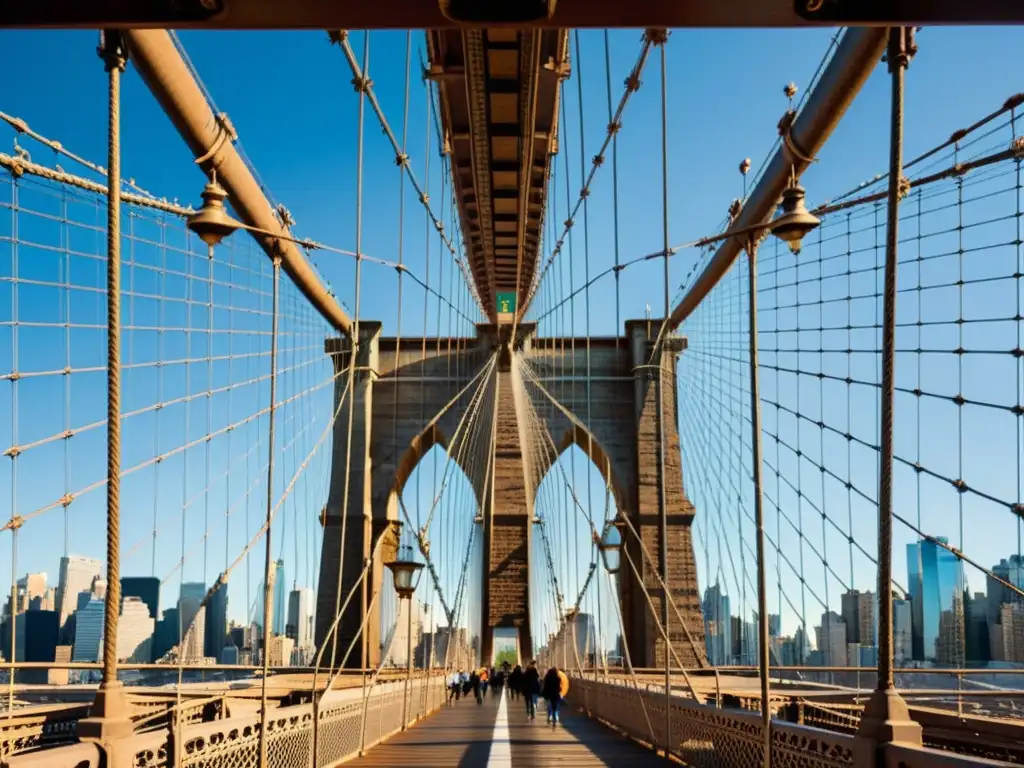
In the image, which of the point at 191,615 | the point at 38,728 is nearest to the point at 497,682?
the point at 191,615

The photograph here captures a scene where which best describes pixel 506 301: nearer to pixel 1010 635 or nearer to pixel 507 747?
pixel 507 747

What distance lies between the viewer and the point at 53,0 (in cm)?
290

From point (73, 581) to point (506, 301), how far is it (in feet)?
46.3

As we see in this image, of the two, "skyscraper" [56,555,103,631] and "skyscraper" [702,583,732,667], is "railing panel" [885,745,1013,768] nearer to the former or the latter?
"skyscraper" [56,555,103,631]

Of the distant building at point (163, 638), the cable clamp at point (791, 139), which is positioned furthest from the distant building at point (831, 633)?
the distant building at point (163, 638)

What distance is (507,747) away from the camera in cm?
1046

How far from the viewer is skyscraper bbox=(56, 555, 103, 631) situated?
1268 centimetres

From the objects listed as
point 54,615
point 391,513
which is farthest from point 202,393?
point 391,513

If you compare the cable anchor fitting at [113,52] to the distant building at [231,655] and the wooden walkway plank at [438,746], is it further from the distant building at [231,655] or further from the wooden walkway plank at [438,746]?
the distant building at [231,655]

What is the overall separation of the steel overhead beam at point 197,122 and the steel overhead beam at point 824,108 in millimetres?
4321

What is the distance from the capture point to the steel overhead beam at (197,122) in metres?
7.58

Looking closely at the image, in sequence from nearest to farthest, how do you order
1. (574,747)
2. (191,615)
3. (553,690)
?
(574,747), (553,690), (191,615)

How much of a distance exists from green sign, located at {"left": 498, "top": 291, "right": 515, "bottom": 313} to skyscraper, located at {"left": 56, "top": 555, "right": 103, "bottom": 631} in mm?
11829

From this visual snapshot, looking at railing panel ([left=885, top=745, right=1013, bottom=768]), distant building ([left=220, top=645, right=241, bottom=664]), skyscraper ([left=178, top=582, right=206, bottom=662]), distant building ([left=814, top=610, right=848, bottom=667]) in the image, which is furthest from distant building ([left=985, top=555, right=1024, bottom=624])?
distant building ([left=220, top=645, right=241, bottom=664])
